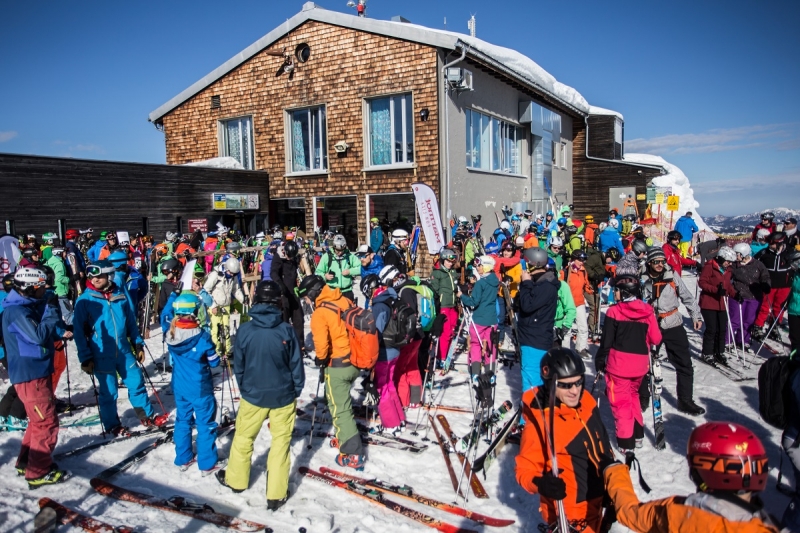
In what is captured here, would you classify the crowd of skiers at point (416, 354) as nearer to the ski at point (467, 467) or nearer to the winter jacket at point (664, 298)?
the winter jacket at point (664, 298)

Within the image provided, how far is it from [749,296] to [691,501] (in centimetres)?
764

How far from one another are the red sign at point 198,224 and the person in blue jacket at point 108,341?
39.5 feet

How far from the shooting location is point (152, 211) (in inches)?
648

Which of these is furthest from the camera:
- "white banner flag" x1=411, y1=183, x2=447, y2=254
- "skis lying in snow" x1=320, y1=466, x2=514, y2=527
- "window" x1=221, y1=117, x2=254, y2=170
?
"window" x1=221, y1=117, x2=254, y2=170

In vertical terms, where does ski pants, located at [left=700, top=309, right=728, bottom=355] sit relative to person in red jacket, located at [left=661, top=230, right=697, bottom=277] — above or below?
below

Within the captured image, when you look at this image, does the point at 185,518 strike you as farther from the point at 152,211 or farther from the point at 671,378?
the point at 152,211

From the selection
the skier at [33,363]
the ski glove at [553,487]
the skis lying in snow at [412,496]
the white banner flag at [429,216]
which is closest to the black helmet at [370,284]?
the skis lying in snow at [412,496]

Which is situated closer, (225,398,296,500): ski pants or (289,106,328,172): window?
(225,398,296,500): ski pants

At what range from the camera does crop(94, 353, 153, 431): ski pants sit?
582 centimetres

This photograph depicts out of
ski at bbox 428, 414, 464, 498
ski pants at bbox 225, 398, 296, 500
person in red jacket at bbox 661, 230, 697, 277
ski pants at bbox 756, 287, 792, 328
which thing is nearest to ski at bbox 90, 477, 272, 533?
ski pants at bbox 225, 398, 296, 500

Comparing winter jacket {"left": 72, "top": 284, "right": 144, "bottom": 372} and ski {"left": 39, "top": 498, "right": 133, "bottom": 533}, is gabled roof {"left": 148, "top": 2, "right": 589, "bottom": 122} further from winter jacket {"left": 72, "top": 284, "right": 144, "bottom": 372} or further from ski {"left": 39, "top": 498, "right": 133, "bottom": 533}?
ski {"left": 39, "top": 498, "right": 133, "bottom": 533}

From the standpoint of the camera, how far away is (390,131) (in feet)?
58.4

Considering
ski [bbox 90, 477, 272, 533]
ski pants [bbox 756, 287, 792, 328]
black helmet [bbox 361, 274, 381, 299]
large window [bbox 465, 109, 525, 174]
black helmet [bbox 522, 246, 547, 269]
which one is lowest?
ski [bbox 90, 477, 272, 533]

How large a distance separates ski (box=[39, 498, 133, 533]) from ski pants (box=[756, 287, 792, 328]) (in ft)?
33.0
